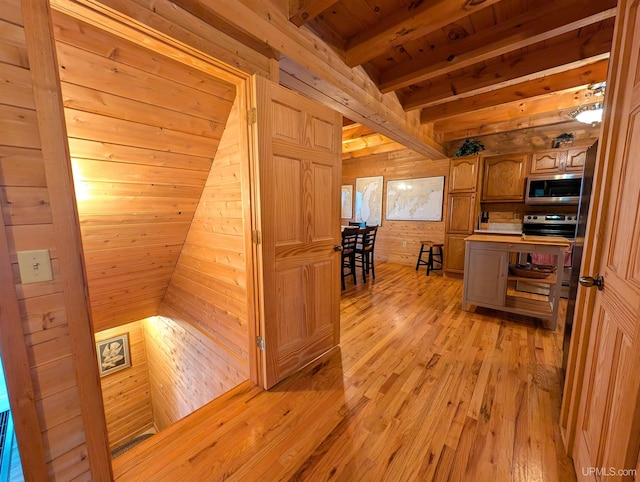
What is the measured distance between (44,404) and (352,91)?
2658 millimetres

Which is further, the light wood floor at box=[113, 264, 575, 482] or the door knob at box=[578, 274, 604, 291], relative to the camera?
the light wood floor at box=[113, 264, 575, 482]

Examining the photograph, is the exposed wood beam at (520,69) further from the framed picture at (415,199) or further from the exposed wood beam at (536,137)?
the framed picture at (415,199)

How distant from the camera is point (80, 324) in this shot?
3.12 ft

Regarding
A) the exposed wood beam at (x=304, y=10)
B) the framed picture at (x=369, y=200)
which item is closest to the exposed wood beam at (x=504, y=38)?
the exposed wood beam at (x=304, y=10)

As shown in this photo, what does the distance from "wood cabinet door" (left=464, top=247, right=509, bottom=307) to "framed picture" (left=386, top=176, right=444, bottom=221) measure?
2385 mm

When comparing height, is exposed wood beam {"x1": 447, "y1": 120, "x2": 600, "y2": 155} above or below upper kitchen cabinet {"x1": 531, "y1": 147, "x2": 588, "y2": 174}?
above

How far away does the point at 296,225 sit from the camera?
70.5 inches

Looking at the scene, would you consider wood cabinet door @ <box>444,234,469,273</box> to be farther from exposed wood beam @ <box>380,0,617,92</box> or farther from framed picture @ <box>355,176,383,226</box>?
exposed wood beam @ <box>380,0,617,92</box>

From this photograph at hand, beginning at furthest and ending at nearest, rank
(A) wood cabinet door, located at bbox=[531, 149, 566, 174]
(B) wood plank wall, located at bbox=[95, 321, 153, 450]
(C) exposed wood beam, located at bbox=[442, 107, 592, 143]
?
(C) exposed wood beam, located at bbox=[442, 107, 592, 143] < (A) wood cabinet door, located at bbox=[531, 149, 566, 174] < (B) wood plank wall, located at bbox=[95, 321, 153, 450]

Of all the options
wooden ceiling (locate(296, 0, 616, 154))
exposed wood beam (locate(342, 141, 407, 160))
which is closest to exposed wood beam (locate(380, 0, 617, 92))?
wooden ceiling (locate(296, 0, 616, 154))

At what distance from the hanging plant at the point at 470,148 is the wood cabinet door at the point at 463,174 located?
311mm

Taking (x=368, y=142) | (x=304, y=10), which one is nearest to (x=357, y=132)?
(x=368, y=142)

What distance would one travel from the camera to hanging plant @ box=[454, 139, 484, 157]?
4.49 m

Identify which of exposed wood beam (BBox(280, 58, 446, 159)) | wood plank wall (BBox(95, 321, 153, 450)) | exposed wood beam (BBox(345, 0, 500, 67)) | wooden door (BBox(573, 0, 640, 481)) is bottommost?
wood plank wall (BBox(95, 321, 153, 450))
